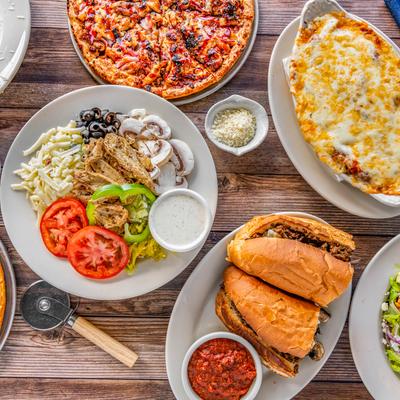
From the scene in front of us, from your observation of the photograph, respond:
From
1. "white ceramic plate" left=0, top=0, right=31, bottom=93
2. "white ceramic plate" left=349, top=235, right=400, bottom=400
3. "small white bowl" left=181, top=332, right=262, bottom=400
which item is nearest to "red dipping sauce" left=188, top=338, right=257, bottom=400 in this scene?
"small white bowl" left=181, top=332, right=262, bottom=400

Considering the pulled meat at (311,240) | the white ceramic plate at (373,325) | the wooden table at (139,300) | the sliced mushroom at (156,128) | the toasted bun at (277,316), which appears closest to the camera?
the toasted bun at (277,316)

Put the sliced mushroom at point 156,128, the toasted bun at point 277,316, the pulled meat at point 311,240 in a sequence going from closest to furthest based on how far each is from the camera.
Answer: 1. the toasted bun at point 277,316
2. the pulled meat at point 311,240
3. the sliced mushroom at point 156,128

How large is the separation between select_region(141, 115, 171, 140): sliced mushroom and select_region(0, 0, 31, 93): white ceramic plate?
890 mm

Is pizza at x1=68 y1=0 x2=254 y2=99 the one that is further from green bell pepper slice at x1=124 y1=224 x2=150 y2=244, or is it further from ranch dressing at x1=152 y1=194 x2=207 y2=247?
green bell pepper slice at x1=124 y1=224 x2=150 y2=244

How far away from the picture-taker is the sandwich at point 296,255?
119 inches

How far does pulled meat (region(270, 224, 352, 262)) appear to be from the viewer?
10.2 feet

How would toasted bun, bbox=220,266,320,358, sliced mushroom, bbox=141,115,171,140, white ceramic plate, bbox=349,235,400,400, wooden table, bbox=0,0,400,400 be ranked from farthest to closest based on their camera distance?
wooden table, bbox=0,0,400,400
white ceramic plate, bbox=349,235,400,400
sliced mushroom, bbox=141,115,171,140
toasted bun, bbox=220,266,320,358

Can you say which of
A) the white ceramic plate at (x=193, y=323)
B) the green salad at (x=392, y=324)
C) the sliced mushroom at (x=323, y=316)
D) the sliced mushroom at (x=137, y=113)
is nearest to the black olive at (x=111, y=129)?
the sliced mushroom at (x=137, y=113)

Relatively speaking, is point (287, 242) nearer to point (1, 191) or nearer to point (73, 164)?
point (73, 164)

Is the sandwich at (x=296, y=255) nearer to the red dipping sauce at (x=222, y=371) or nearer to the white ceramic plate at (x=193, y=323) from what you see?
the white ceramic plate at (x=193, y=323)

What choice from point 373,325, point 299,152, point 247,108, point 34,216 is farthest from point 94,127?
point 373,325

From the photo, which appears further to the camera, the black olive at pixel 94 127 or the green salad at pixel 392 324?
the green salad at pixel 392 324

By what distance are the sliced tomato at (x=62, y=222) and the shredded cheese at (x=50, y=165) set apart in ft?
0.22

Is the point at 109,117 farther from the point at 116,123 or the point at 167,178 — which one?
the point at 167,178
